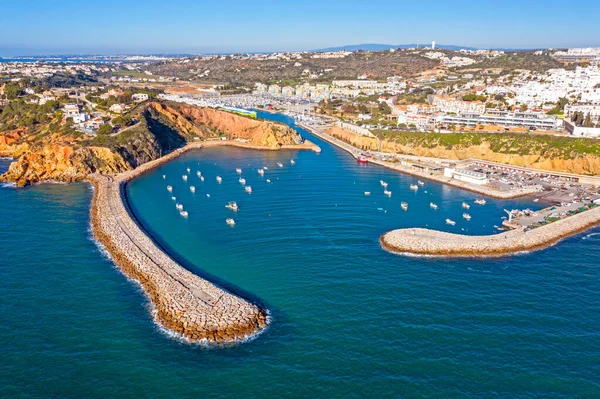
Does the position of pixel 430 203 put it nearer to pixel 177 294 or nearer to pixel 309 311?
pixel 309 311

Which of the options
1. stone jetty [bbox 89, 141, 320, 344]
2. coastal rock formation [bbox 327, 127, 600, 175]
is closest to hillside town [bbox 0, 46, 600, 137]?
coastal rock formation [bbox 327, 127, 600, 175]

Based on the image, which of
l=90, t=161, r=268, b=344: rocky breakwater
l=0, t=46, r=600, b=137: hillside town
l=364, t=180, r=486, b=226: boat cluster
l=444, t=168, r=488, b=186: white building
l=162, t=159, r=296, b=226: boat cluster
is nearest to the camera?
l=90, t=161, r=268, b=344: rocky breakwater

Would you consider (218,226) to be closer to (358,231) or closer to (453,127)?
(358,231)

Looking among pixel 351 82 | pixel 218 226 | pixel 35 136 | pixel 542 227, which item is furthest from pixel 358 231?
pixel 351 82

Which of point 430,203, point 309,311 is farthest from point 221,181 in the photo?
point 309,311

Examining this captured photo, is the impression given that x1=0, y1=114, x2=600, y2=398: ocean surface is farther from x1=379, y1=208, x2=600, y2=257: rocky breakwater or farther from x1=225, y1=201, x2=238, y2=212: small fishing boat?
x1=379, y1=208, x2=600, y2=257: rocky breakwater

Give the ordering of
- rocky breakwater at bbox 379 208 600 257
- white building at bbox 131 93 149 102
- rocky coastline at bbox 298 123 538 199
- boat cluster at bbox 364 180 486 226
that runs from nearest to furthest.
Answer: rocky breakwater at bbox 379 208 600 257, boat cluster at bbox 364 180 486 226, rocky coastline at bbox 298 123 538 199, white building at bbox 131 93 149 102
